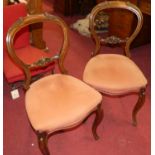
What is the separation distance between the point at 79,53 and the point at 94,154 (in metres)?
1.50

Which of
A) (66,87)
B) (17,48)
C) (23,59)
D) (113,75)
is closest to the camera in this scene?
(66,87)

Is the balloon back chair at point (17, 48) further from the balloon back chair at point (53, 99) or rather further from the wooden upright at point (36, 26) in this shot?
the balloon back chair at point (53, 99)

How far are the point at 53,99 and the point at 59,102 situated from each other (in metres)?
0.05

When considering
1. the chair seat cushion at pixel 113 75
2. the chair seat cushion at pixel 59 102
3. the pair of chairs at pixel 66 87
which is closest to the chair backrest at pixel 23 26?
the pair of chairs at pixel 66 87

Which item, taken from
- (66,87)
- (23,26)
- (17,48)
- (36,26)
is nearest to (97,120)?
(66,87)

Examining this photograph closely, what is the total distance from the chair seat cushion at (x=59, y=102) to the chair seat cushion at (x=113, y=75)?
12 centimetres

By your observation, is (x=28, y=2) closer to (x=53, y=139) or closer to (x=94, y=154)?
(x=53, y=139)

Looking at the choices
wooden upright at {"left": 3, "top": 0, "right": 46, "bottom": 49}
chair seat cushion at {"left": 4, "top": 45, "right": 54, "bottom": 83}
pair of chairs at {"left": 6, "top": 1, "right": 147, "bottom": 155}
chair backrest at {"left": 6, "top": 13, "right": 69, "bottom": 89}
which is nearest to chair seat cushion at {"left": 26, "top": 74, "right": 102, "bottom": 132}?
pair of chairs at {"left": 6, "top": 1, "right": 147, "bottom": 155}

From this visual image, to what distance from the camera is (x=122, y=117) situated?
215 cm

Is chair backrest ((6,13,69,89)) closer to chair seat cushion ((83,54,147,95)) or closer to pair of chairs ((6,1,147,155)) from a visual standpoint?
pair of chairs ((6,1,147,155))

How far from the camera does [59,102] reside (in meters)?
1.58

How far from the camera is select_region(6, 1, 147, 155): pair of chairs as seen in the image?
148cm

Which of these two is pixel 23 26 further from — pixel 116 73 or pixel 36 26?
pixel 36 26
